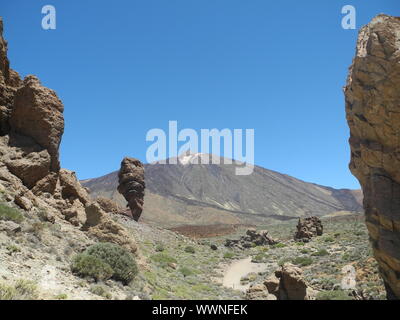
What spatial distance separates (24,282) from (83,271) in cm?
265

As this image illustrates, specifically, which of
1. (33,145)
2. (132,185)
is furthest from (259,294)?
(132,185)

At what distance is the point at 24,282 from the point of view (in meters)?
7.98

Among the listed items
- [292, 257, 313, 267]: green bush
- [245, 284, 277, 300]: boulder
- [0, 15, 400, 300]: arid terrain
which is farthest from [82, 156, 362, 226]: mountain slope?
[0, 15, 400, 300]: arid terrain

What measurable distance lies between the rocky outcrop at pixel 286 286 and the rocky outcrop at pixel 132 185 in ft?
94.1

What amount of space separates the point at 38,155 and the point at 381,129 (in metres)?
13.4

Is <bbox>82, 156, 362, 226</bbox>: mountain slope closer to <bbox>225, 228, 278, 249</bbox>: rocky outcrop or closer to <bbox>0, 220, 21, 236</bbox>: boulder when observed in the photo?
<bbox>225, 228, 278, 249</bbox>: rocky outcrop

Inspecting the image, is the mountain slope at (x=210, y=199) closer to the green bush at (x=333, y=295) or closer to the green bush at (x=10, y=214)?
the green bush at (x=333, y=295)

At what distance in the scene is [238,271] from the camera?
29.6m

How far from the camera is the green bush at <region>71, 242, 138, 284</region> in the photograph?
10.7m

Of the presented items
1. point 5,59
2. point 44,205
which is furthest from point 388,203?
point 5,59

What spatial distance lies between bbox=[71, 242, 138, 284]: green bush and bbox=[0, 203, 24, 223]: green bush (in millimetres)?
2210

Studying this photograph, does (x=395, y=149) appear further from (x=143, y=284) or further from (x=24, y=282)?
(x=24, y=282)
